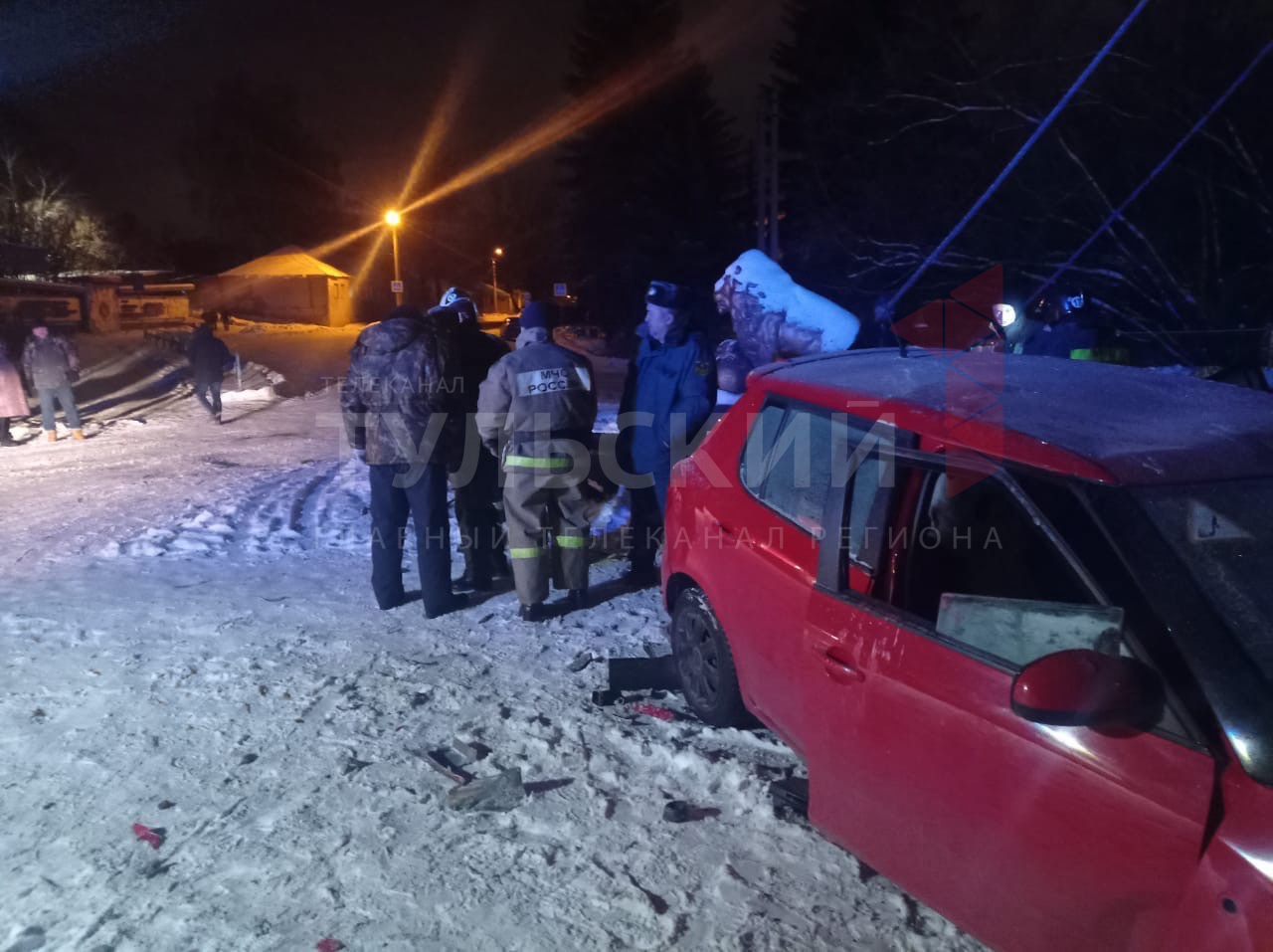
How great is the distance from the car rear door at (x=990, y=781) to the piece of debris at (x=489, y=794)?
1320 mm

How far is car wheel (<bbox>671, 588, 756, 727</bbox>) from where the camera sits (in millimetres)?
4148

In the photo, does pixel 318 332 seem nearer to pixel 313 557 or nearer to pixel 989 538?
pixel 313 557

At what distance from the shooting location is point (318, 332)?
131 ft

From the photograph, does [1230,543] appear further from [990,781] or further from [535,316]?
[535,316]

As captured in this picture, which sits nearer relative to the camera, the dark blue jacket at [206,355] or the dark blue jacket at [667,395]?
the dark blue jacket at [667,395]

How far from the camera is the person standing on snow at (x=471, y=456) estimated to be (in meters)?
6.05

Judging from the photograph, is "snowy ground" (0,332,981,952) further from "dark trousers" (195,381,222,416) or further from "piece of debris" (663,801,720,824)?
"dark trousers" (195,381,222,416)

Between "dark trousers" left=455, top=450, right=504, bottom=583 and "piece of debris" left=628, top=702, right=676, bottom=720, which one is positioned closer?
"piece of debris" left=628, top=702, right=676, bottom=720

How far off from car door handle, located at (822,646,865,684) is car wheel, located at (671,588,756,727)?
108cm

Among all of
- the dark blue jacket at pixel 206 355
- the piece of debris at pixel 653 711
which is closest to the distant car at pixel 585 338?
the dark blue jacket at pixel 206 355

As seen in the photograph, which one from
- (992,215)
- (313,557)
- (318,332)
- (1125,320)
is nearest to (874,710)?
(313,557)

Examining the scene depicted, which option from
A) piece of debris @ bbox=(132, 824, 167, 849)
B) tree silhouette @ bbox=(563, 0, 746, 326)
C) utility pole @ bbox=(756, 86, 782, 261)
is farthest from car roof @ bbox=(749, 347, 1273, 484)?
tree silhouette @ bbox=(563, 0, 746, 326)

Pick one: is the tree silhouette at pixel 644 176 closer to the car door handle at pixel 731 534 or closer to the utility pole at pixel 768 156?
the utility pole at pixel 768 156

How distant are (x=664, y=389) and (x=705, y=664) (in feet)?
7.09
